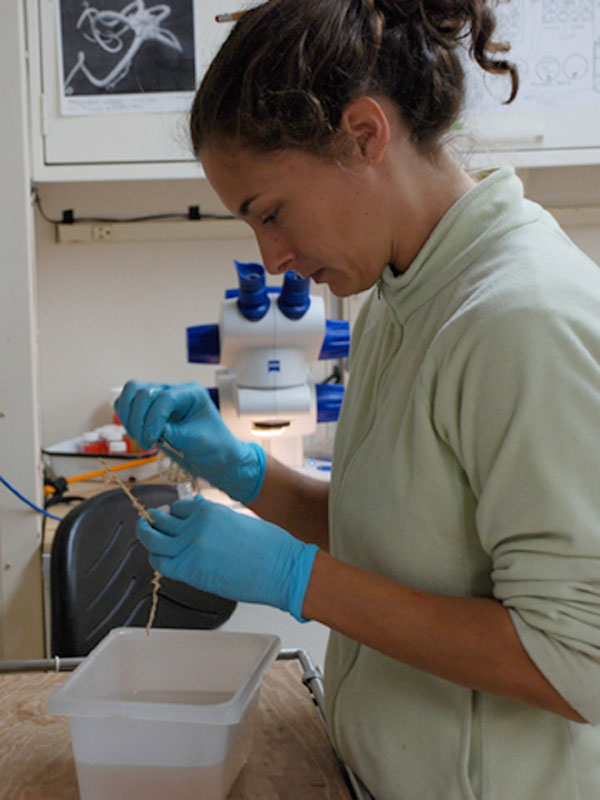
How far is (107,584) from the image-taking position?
5.08 ft

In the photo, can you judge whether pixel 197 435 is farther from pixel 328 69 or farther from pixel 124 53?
pixel 124 53

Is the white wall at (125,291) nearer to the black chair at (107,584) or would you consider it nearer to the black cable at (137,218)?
the black cable at (137,218)

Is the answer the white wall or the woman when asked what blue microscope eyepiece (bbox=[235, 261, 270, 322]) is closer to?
the woman

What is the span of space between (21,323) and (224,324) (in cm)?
53

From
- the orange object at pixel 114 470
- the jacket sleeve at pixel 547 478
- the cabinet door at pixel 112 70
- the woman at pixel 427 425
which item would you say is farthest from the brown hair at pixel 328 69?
the orange object at pixel 114 470

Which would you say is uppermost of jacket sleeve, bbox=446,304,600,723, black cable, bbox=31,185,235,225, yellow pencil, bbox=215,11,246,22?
yellow pencil, bbox=215,11,246,22

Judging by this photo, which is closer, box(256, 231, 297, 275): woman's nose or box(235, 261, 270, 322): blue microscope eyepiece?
box(256, 231, 297, 275): woman's nose

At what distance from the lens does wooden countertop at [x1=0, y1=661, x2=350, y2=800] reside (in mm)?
909

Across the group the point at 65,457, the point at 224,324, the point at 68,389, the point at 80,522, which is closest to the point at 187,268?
the point at 68,389

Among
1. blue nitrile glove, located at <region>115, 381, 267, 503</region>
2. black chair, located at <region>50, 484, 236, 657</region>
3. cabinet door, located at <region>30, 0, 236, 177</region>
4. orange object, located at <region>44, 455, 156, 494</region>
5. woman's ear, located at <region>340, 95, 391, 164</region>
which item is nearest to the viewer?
woman's ear, located at <region>340, 95, 391, 164</region>

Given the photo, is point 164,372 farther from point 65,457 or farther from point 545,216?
point 545,216

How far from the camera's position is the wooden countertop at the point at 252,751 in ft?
2.98

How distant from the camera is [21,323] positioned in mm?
1844

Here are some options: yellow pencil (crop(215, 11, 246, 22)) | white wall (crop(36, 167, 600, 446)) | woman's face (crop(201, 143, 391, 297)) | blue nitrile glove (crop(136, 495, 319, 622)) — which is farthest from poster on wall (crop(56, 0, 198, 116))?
blue nitrile glove (crop(136, 495, 319, 622))
